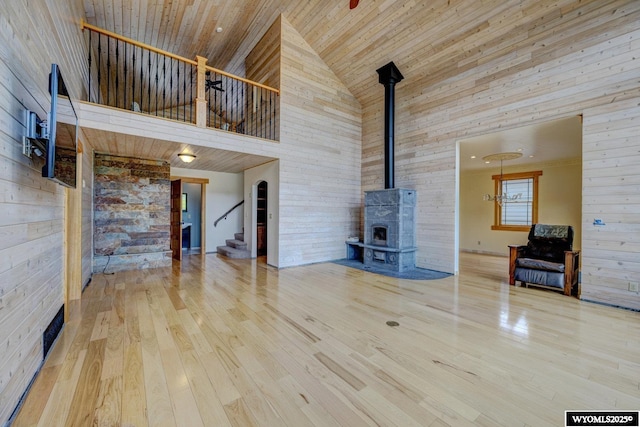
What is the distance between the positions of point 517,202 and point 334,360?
762 centimetres

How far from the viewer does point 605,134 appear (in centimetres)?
352

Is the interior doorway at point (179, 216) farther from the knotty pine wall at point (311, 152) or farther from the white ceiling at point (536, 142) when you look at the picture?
the white ceiling at point (536, 142)

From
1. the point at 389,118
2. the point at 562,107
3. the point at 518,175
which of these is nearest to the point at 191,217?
the point at 389,118

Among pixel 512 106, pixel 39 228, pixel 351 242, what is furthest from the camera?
pixel 351 242

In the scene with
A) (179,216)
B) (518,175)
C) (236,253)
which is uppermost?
(518,175)

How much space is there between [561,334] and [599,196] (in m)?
2.17

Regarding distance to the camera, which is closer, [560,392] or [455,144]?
[560,392]

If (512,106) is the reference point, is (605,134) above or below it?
below

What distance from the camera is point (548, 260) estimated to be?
452 centimetres

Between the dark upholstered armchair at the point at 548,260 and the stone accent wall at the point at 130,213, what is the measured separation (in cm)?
673

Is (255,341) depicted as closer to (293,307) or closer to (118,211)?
(293,307)

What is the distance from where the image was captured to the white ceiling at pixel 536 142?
4266 mm

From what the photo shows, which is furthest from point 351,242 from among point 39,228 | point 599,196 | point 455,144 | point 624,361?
point 39,228

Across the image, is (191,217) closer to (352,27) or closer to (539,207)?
(352,27)
